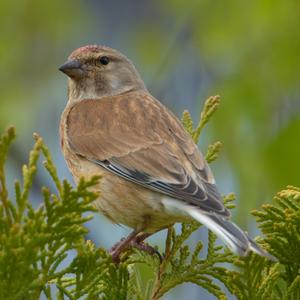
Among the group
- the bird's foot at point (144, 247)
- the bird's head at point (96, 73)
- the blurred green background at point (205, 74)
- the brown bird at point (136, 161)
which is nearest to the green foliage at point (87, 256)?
the bird's foot at point (144, 247)

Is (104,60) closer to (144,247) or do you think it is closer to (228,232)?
(144,247)

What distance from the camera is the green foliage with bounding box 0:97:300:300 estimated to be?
122 inches

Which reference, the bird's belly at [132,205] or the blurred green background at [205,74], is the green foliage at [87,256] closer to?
the bird's belly at [132,205]

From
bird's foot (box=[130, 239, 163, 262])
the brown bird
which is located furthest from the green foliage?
the brown bird

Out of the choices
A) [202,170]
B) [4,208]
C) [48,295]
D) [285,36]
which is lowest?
[48,295]

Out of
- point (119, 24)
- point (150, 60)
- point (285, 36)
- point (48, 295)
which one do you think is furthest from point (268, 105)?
point (119, 24)

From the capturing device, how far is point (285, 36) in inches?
258

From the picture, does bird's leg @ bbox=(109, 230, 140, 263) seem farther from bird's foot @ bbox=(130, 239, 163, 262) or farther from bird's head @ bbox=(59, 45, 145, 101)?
bird's head @ bbox=(59, 45, 145, 101)

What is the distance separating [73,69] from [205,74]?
2438 millimetres

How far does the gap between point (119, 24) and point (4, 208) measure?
8.81 metres

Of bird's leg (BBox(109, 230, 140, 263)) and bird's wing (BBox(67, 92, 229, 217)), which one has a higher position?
bird's wing (BBox(67, 92, 229, 217))

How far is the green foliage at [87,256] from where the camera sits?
10.2ft

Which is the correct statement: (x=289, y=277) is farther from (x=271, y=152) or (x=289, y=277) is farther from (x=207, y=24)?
(x=207, y=24)

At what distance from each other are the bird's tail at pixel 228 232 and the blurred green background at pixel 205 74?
1.38 meters
